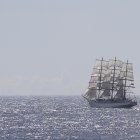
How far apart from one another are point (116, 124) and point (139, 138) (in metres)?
34.9

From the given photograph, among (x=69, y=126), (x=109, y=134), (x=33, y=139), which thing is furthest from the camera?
(x=69, y=126)

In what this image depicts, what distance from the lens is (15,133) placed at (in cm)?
11312

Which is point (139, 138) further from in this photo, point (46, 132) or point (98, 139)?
point (46, 132)

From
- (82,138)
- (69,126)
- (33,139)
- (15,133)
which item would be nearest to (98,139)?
(82,138)

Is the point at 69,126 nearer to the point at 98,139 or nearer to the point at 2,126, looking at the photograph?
the point at 2,126

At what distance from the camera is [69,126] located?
130m

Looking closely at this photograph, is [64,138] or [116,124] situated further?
[116,124]

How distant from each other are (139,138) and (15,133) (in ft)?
76.6

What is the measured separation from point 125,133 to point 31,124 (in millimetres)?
29762

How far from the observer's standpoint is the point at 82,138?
103812mm

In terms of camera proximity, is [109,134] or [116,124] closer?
[109,134]

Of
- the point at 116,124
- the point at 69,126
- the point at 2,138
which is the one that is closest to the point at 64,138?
the point at 2,138

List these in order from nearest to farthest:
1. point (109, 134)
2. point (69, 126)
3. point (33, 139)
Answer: point (33, 139) < point (109, 134) < point (69, 126)

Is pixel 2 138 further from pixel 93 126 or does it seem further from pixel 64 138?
pixel 93 126
